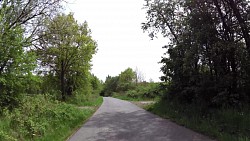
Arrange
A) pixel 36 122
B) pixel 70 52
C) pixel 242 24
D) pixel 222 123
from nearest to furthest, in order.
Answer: pixel 222 123, pixel 36 122, pixel 242 24, pixel 70 52

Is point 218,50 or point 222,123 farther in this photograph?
point 218,50

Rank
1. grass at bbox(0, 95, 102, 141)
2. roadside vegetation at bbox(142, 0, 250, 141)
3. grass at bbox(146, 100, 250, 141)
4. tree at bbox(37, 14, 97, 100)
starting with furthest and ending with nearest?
1. tree at bbox(37, 14, 97, 100)
2. roadside vegetation at bbox(142, 0, 250, 141)
3. grass at bbox(0, 95, 102, 141)
4. grass at bbox(146, 100, 250, 141)

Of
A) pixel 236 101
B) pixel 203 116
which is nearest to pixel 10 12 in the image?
pixel 203 116

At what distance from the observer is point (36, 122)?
12672 mm

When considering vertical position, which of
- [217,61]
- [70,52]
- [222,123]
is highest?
[70,52]

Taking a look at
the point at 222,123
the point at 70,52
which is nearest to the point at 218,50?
the point at 222,123

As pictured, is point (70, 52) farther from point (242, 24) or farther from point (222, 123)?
point (222, 123)

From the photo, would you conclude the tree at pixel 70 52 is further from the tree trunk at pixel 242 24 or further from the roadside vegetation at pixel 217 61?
the tree trunk at pixel 242 24

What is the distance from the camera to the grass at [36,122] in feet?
35.8

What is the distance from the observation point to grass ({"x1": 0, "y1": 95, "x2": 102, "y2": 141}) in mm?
10898

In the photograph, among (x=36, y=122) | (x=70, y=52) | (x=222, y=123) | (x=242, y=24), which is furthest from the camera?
(x=70, y=52)

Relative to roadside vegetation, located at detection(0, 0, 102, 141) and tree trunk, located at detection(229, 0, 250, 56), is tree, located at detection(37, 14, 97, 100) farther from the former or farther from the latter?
tree trunk, located at detection(229, 0, 250, 56)

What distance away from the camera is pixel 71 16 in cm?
3556

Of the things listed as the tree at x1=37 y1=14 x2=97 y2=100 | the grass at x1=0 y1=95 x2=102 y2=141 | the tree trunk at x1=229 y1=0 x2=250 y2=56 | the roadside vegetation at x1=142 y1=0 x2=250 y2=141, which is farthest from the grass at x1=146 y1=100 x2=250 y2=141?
the tree at x1=37 y1=14 x2=97 y2=100
